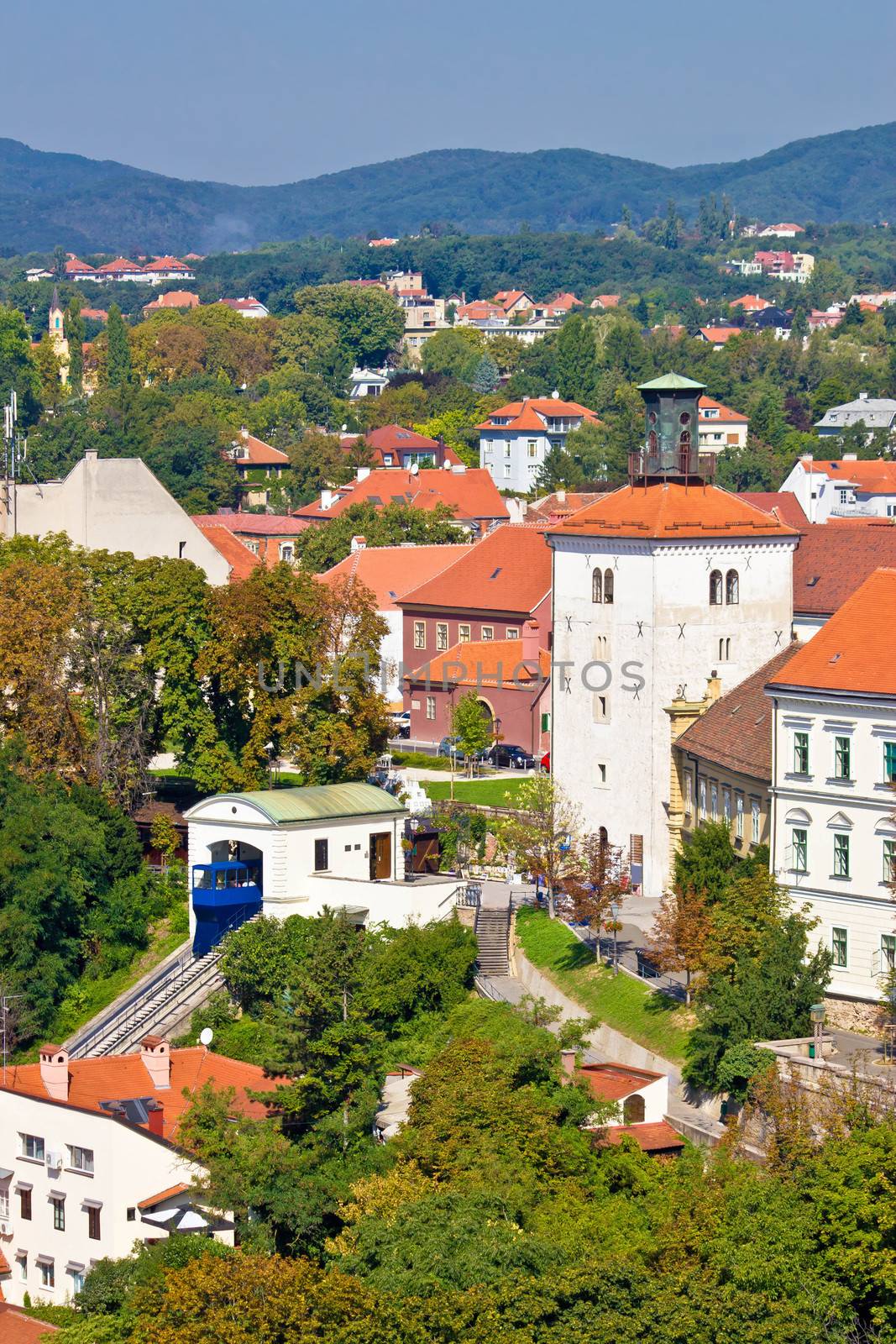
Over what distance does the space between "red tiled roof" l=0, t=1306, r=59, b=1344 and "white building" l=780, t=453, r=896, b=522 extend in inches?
3146

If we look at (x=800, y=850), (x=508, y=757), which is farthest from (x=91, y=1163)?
(x=508, y=757)

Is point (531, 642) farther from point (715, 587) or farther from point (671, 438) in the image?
point (715, 587)

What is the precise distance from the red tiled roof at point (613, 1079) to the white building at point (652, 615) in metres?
11.0

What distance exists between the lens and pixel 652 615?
2331 inches

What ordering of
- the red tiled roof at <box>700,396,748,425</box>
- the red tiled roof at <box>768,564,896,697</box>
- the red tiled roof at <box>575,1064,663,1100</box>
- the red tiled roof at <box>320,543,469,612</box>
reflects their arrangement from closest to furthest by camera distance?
the red tiled roof at <box>575,1064,663,1100</box>
the red tiled roof at <box>768,564,896,697</box>
the red tiled roof at <box>320,543,469,612</box>
the red tiled roof at <box>700,396,748,425</box>

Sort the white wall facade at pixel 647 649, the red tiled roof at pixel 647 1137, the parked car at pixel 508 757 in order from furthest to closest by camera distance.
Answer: the parked car at pixel 508 757 → the white wall facade at pixel 647 649 → the red tiled roof at pixel 647 1137

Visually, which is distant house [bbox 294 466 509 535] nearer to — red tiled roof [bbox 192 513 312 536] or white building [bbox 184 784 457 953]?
red tiled roof [bbox 192 513 312 536]

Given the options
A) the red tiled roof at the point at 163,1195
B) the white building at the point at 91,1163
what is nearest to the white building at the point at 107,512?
the white building at the point at 91,1163

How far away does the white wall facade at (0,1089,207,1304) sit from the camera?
45594mm

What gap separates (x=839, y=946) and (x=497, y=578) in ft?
118

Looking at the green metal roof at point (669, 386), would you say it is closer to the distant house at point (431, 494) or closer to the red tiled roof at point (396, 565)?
the red tiled roof at point (396, 565)

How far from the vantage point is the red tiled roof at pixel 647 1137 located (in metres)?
44.2

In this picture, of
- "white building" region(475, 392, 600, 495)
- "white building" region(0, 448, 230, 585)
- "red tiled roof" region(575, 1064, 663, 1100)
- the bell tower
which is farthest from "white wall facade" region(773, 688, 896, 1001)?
"white building" region(475, 392, 600, 495)

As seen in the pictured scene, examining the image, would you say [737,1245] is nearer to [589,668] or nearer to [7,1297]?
[7,1297]
